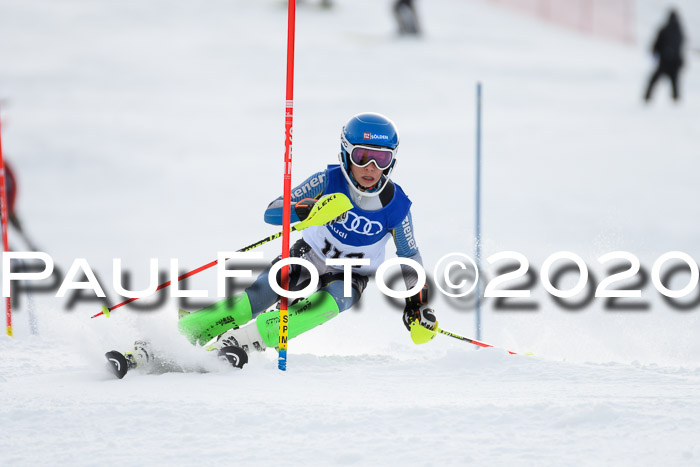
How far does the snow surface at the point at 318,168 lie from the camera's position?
120 inches

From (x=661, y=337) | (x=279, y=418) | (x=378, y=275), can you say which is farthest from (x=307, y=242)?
(x=661, y=337)

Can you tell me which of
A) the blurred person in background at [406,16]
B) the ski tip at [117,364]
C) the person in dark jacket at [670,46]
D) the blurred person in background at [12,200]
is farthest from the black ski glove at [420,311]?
the blurred person in background at [406,16]

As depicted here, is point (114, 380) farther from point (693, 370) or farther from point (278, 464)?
point (693, 370)

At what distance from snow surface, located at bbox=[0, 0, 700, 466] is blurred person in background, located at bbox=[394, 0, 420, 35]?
38 centimetres

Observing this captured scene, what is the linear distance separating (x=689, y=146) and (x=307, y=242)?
1103cm

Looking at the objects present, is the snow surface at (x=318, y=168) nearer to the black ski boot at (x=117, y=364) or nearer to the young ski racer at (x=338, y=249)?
the black ski boot at (x=117, y=364)

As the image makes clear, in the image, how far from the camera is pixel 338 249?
4.74 meters

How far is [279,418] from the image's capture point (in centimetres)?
315

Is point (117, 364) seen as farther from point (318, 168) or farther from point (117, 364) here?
point (318, 168)

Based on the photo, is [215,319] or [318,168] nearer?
[215,319]

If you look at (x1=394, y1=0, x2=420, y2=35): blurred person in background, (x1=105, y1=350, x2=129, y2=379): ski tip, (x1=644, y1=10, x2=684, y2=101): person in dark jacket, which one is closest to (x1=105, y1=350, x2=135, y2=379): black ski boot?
(x1=105, y1=350, x2=129, y2=379): ski tip

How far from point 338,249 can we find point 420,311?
587 millimetres

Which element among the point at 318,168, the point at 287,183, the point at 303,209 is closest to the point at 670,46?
the point at 318,168

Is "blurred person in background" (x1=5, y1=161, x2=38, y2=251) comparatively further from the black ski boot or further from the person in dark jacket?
the person in dark jacket
